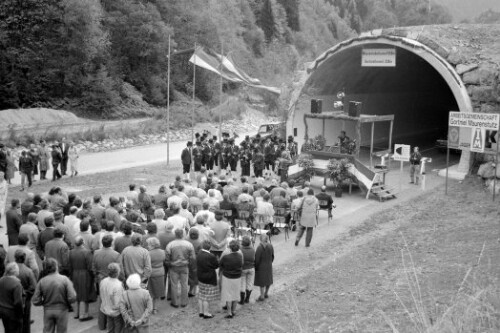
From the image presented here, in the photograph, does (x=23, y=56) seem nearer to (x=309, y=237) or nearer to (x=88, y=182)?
(x=88, y=182)

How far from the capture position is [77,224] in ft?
36.9

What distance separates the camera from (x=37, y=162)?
2094 cm

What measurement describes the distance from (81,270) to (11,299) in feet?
5.12

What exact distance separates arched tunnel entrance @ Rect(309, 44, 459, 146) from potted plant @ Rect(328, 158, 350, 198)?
7525 mm

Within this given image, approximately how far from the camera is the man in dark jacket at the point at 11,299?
27.3 ft

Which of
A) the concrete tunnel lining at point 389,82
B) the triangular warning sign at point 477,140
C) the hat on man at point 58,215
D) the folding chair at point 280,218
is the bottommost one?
the folding chair at point 280,218

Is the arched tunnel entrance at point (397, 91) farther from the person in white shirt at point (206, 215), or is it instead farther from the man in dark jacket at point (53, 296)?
the man in dark jacket at point (53, 296)

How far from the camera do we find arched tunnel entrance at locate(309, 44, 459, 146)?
28734 mm

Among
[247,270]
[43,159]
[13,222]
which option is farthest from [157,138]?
[247,270]

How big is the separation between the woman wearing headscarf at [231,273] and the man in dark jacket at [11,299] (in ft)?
10.4

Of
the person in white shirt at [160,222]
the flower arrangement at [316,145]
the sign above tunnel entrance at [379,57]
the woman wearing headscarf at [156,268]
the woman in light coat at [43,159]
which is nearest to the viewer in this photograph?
the woman wearing headscarf at [156,268]

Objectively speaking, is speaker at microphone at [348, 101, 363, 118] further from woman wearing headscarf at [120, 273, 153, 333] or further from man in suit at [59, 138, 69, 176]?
woman wearing headscarf at [120, 273, 153, 333]

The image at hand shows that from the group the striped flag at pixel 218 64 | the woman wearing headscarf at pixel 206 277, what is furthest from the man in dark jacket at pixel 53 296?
the striped flag at pixel 218 64

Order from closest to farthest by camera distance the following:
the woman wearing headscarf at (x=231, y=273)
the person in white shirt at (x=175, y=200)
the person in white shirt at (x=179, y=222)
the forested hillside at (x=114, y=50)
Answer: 1. the woman wearing headscarf at (x=231, y=273)
2. the person in white shirt at (x=179, y=222)
3. the person in white shirt at (x=175, y=200)
4. the forested hillside at (x=114, y=50)
